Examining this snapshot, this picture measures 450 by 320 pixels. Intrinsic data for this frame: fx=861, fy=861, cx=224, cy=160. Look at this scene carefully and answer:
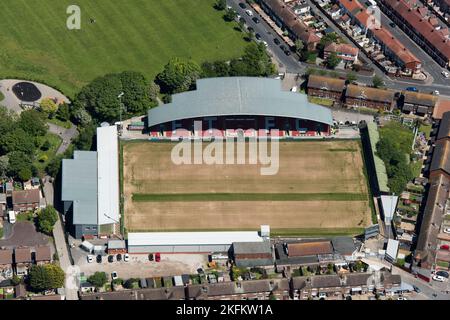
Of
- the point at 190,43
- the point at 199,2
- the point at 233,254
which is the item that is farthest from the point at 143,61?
the point at 233,254

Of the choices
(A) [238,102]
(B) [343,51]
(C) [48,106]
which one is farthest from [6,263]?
(B) [343,51]

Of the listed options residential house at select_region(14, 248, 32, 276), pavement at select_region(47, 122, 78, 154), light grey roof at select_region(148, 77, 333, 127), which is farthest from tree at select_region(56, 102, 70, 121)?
residential house at select_region(14, 248, 32, 276)

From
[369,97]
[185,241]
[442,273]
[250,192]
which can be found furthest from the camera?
[369,97]

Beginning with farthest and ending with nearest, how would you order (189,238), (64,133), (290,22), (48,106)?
(290,22)
(48,106)
(64,133)
(189,238)

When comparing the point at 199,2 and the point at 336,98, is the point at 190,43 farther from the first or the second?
the point at 336,98

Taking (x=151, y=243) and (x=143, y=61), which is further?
(x=143, y=61)

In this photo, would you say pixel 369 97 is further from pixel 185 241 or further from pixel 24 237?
pixel 24 237

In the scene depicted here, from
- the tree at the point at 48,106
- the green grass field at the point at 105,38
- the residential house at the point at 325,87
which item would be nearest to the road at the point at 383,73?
the green grass field at the point at 105,38
